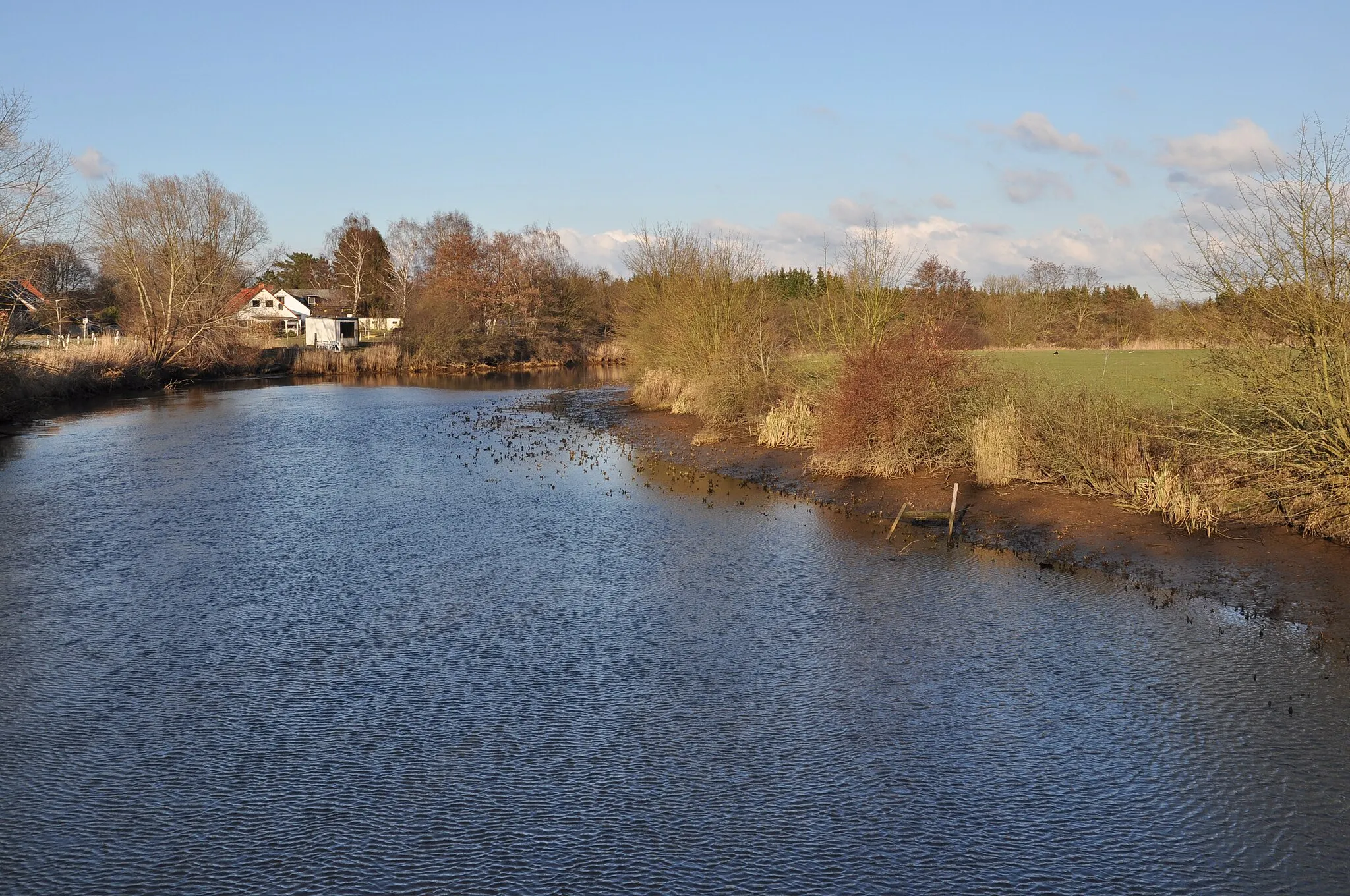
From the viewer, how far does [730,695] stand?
8.21 meters

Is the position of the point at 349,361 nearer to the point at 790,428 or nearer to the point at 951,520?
the point at 790,428

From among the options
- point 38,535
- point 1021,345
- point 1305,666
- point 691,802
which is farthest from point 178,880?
point 1021,345

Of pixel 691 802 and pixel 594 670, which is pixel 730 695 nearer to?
pixel 594 670

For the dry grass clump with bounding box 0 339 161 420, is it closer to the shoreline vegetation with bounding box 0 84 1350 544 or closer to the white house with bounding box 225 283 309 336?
the shoreline vegetation with bounding box 0 84 1350 544

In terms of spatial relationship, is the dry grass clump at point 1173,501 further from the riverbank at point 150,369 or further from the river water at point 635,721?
the riverbank at point 150,369

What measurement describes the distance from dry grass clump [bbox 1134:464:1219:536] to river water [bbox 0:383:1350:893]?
276cm

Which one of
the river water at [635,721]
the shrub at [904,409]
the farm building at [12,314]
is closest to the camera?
the river water at [635,721]

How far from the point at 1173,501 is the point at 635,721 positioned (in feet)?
31.2

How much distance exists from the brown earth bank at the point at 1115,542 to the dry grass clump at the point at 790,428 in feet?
7.03

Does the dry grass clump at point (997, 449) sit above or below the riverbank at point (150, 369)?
below

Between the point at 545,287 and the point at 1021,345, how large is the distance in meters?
33.6

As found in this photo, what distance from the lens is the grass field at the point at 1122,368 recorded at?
2148cm

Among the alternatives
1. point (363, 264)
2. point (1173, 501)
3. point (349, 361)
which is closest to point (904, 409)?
point (1173, 501)

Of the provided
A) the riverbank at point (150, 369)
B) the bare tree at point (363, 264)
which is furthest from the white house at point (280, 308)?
the riverbank at point (150, 369)
